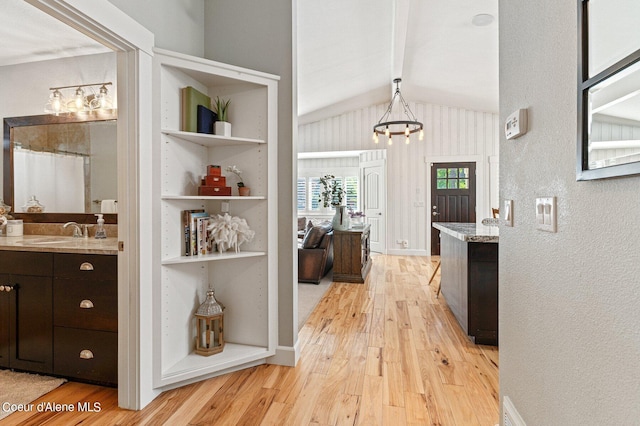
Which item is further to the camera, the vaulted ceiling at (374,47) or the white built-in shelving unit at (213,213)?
the vaulted ceiling at (374,47)

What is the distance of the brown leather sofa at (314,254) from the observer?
4535 millimetres

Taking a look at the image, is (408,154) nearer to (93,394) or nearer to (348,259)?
(348,259)

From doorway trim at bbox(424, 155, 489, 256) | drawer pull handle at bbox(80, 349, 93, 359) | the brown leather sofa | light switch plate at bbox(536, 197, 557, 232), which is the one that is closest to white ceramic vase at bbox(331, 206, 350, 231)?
the brown leather sofa

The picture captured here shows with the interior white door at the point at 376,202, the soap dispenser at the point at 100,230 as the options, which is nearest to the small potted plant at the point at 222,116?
the soap dispenser at the point at 100,230

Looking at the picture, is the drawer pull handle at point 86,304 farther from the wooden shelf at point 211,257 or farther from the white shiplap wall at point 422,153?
the white shiplap wall at point 422,153

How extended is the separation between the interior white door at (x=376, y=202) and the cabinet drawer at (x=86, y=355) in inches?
231

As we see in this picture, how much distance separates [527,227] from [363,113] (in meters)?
6.59

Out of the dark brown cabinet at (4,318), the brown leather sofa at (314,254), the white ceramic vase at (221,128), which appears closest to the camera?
the dark brown cabinet at (4,318)

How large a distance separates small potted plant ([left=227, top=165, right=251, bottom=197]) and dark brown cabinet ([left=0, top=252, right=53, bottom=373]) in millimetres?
1207

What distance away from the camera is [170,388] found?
6.54 feet

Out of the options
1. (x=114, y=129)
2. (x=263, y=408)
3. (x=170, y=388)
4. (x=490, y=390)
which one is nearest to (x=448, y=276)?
(x=490, y=390)

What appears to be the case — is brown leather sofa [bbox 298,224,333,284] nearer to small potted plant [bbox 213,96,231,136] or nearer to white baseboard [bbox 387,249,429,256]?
small potted plant [bbox 213,96,231,136]

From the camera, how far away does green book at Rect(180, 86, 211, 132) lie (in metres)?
2.09

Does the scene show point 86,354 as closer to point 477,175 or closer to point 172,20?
point 172,20
